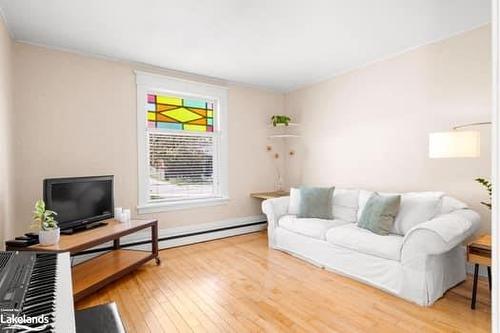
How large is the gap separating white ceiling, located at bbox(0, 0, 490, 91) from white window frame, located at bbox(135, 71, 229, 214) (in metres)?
0.33

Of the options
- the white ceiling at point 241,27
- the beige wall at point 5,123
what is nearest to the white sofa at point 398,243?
the white ceiling at point 241,27

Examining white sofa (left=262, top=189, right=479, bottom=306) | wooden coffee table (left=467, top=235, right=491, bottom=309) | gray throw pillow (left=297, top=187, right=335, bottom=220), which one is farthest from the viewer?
gray throw pillow (left=297, top=187, right=335, bottom=220)

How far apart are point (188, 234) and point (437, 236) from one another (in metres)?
3.20

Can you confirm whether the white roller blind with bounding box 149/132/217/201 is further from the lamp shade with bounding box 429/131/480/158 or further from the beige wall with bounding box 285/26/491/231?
the lamp shade with bounding box 429/131/480/158

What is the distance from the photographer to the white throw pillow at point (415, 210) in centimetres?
284

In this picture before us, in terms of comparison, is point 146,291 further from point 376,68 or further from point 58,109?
point 376,68

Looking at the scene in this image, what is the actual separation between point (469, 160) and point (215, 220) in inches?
136

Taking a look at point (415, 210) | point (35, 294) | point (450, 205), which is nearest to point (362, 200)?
point (415, 210)

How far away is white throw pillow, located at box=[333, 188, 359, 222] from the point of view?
3.63 m

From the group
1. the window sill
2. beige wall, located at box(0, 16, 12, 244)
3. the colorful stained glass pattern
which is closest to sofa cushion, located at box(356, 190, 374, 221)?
the window sill


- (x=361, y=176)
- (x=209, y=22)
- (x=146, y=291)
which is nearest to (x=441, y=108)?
(x=361, y=176)

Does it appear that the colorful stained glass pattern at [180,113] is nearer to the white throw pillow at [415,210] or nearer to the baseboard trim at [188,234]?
the baseboard trim at [188,234]

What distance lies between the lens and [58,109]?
3.27 metres

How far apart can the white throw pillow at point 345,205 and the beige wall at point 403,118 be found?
1.34ft
